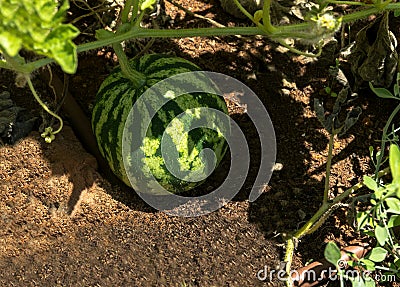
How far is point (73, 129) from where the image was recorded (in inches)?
85.4

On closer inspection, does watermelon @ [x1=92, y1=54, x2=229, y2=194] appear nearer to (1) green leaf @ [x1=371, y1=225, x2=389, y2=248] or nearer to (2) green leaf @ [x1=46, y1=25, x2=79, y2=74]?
(1) green leaf @ [x1=371, y1=225, x2=389, y2=248]

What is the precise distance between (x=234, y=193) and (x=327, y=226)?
12.9 inches

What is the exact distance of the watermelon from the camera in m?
1.88

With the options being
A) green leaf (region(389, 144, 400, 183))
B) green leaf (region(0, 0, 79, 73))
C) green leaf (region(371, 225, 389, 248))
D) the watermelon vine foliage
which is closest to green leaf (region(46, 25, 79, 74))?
green leaf (region(0, 0, 79, 73))

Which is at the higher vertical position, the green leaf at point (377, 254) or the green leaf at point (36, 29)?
the green leaf at point (36, 29)

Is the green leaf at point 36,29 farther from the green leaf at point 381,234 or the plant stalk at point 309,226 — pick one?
the plant stalk at point 309,226

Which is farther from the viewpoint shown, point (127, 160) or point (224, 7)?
point (224, 7)

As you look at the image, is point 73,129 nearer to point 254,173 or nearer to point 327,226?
point 254,173

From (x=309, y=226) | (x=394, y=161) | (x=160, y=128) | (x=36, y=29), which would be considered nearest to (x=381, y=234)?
(x=394, y=161)

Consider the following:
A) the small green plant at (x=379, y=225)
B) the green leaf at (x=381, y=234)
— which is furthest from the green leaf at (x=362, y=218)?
the green leaf at (x=381, y=234)

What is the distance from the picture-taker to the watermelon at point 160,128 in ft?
6.16

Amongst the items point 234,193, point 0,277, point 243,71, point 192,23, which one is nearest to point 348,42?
point 243,71

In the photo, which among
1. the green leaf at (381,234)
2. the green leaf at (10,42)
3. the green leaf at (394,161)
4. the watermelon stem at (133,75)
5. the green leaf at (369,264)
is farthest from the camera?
the watermelon stem at (133,75)

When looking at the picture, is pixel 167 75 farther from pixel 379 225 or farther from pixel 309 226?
pixel 379 225
